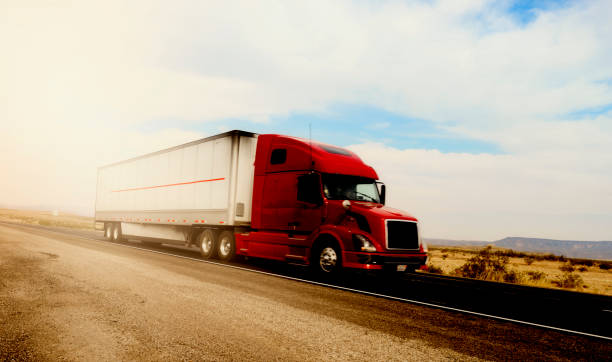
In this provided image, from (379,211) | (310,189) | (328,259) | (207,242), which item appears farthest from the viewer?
(207,242)

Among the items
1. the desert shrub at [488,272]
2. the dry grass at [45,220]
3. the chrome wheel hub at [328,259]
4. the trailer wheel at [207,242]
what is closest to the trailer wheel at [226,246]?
the trailer wheel at [207,242]

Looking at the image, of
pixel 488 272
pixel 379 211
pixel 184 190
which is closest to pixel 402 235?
pixel 379 211

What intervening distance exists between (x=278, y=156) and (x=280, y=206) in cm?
152

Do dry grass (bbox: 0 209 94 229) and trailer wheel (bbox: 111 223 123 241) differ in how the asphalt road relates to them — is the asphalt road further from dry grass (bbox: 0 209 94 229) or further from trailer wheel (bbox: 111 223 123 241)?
dry grass (bbox: 0 209 94 229)

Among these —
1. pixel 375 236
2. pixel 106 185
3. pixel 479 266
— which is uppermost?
pixel 106 185

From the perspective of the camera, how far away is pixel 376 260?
985 cm

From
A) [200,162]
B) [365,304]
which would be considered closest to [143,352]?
[365,304]

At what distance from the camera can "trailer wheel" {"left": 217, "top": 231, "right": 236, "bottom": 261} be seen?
14.7 meters

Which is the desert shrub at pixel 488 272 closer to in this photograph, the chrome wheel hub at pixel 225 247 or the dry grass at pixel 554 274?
the dry grass at pixel 554 274

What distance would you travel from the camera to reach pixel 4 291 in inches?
299

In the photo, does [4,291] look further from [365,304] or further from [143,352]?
[365,304]

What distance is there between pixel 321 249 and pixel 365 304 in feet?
11.3

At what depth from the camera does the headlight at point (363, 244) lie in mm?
9891

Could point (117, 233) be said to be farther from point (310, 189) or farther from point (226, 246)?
point (310, 189)
